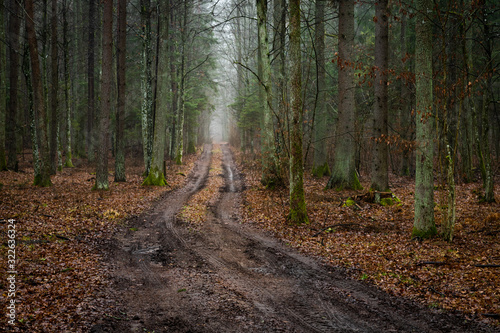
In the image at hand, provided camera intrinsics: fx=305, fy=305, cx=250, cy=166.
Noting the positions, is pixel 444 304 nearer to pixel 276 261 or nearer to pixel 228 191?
pixel 276 261

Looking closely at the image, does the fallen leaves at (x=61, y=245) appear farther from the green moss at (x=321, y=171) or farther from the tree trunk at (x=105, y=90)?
the green moss at (x=321, y=171)

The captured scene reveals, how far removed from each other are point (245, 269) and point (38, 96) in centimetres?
1275

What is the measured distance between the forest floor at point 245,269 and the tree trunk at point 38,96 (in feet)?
8.12

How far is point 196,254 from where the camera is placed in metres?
7.34

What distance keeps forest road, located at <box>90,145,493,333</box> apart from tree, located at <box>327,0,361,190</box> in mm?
6402

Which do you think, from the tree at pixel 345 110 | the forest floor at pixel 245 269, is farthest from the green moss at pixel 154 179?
the tree at pixel 345 110

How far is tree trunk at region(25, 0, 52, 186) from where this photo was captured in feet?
42.7

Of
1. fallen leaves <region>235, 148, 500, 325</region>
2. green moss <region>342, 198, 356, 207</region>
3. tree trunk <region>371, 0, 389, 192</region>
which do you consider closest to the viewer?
fallen leaves <region>235, 148, 500, 325</region>

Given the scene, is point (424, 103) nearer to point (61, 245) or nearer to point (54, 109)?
point (61, 245)

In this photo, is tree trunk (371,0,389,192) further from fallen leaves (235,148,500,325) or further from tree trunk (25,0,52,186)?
tree trunk (25,0,52,186)

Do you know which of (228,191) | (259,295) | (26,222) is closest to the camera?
(259,295)

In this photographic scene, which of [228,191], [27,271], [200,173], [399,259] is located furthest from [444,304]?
[200,173]

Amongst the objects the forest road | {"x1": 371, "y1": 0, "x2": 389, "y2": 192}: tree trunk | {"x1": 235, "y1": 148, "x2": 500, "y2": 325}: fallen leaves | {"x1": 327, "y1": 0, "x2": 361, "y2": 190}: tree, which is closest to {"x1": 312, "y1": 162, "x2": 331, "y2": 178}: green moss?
{"x1": 327, "y1": 0, "x2": 361, "y2": 190}: tree

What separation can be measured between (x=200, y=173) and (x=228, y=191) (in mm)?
7237
